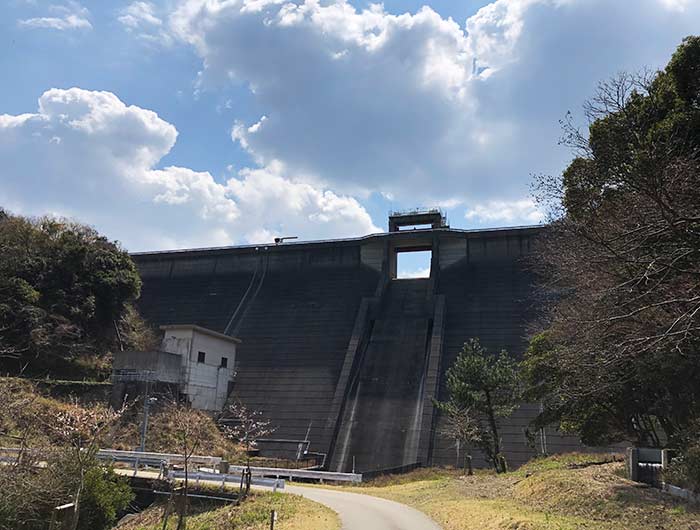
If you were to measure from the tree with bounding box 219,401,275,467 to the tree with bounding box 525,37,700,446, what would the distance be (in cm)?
1836

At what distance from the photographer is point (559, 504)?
10.7 meters

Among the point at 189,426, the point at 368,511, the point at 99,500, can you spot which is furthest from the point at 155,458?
the point at 368,511

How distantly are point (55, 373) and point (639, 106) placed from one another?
29745 mm

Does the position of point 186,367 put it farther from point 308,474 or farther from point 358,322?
point 308,474

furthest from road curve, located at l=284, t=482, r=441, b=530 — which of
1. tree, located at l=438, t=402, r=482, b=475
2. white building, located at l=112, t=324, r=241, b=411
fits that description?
white building, located at l=112, t=324, r=241, b=411

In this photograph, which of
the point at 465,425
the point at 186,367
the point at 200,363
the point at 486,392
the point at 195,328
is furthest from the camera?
the point at 200,363

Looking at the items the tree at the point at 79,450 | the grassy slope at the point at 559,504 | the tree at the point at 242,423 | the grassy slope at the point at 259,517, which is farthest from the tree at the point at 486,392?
the tree at the point at 79,450

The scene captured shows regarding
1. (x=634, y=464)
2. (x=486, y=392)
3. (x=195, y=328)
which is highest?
(x=195, y=328)

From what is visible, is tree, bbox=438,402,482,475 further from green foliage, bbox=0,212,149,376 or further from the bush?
green foliage, bbox=0,212,149,376

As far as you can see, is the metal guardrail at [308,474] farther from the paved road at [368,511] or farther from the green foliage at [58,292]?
the green foliage at [58,292]

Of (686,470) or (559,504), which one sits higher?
(686,470)

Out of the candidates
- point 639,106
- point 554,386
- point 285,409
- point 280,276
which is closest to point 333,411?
point 285,409

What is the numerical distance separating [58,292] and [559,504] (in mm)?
30083

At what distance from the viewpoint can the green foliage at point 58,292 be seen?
29062 millimetres
